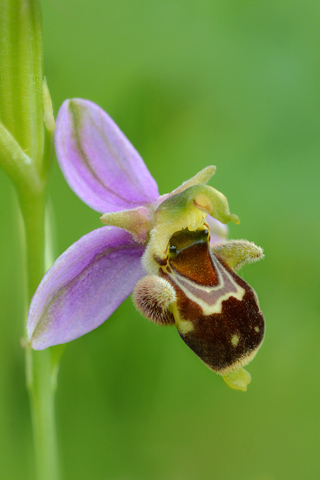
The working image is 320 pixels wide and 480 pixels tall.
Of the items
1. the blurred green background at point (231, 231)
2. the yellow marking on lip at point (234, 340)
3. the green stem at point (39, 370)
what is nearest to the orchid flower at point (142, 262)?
the yellow marking on lip at point (234, 340)

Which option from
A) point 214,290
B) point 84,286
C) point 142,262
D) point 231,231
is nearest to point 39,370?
point 84,286

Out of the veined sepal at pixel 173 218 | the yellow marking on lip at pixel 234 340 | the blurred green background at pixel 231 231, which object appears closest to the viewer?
the yellow marking on lip at pixel 234 340

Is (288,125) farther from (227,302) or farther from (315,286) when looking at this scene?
(227,302)

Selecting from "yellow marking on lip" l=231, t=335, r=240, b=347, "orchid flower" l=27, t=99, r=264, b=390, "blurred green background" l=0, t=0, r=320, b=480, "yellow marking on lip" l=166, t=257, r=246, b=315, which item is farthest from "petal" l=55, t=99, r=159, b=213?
"blurred green background" l=0, t=0, r=320, b=480

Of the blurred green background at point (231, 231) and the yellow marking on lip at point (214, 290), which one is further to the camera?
the blurred green background at point (231, 231)

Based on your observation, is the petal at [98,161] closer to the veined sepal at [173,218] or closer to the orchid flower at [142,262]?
the orchid flower at [142,262]

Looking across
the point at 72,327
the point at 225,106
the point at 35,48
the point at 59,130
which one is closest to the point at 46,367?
the point at 72,327

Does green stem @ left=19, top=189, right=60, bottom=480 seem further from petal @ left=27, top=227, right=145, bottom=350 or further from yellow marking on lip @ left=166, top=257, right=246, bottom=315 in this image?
yellow marking on lip @ left=166, top=257, right=246, bottom=315
